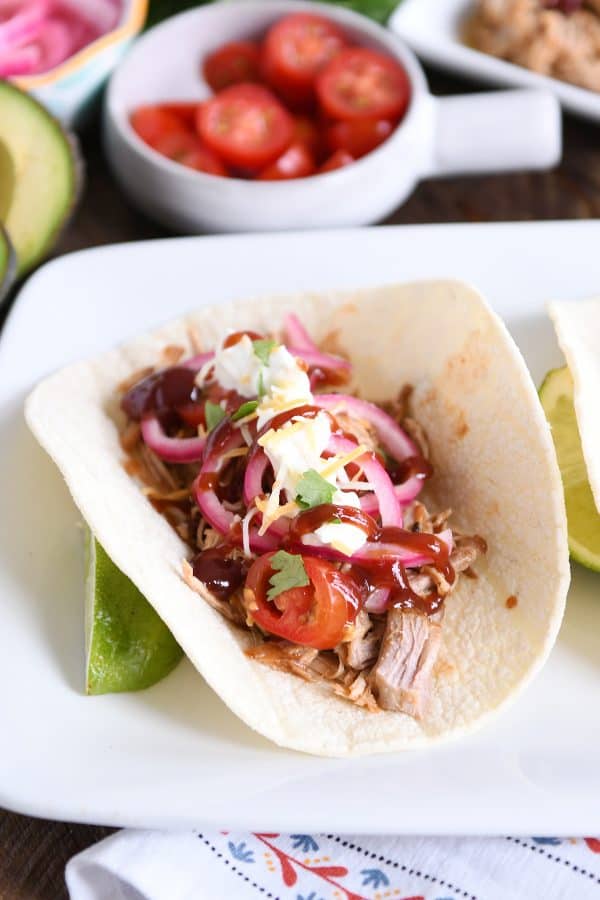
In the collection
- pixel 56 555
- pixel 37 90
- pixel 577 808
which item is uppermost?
pixel 37 90

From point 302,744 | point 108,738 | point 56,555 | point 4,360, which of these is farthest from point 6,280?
point 302,744

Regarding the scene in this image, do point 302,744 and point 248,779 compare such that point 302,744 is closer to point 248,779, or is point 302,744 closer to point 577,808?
point 248,779

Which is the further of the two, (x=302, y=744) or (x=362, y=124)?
(x=362, y=124)

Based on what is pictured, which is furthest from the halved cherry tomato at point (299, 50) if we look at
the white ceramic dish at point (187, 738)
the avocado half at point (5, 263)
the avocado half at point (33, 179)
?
the white ceramic dish at point (187, 738)

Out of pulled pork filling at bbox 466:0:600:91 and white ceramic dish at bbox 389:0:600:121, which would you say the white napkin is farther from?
pulled pork filling at bbox 466:0:600:91

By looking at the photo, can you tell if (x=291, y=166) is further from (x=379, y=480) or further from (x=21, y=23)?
(x=379, y=480)

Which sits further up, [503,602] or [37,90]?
[37,90]

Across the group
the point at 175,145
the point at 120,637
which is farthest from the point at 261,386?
the point at 175,145
